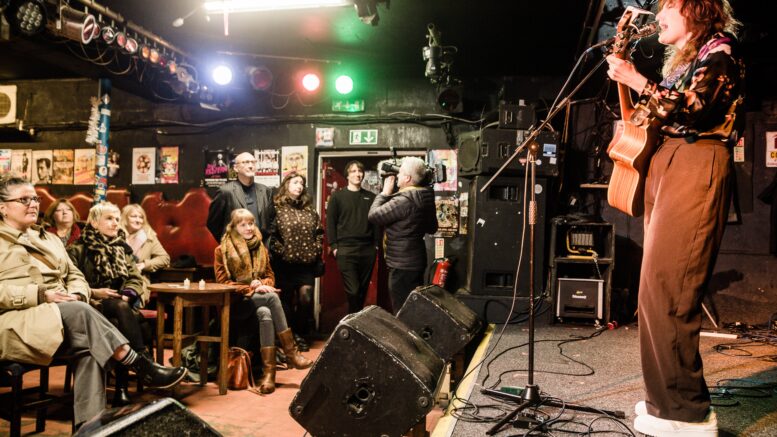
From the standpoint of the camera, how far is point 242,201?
4988 millimetres

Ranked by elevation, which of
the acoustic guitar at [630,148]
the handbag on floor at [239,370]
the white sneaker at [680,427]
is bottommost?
the handbag on floor at [239,370]

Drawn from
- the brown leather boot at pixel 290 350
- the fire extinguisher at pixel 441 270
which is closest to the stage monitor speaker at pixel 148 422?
the brown leather boot at pixel 290 350

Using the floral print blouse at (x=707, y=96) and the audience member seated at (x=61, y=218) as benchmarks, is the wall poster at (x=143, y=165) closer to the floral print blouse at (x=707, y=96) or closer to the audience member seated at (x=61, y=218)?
the audience member seated at (x=61, y=218)

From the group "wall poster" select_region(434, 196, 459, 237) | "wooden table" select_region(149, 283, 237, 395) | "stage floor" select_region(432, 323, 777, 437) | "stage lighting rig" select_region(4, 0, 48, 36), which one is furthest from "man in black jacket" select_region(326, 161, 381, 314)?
"stage lighting rig" select_region(4, 0, 48, 36)

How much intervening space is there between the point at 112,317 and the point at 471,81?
4.94 meters

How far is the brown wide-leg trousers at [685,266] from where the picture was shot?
165cm

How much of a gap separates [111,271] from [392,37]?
3.75 m

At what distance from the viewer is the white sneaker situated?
1.63 metres

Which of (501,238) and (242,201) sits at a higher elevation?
(242,201)

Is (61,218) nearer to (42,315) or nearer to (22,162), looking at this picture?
(42,315)

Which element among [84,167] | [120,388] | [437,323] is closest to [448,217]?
[437,323]

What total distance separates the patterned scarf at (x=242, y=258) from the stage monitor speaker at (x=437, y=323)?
75.7 inches

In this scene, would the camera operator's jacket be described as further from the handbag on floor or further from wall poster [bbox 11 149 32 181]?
wall poster [bbox 11 149 32 181]

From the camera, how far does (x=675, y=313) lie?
5.47 feet
